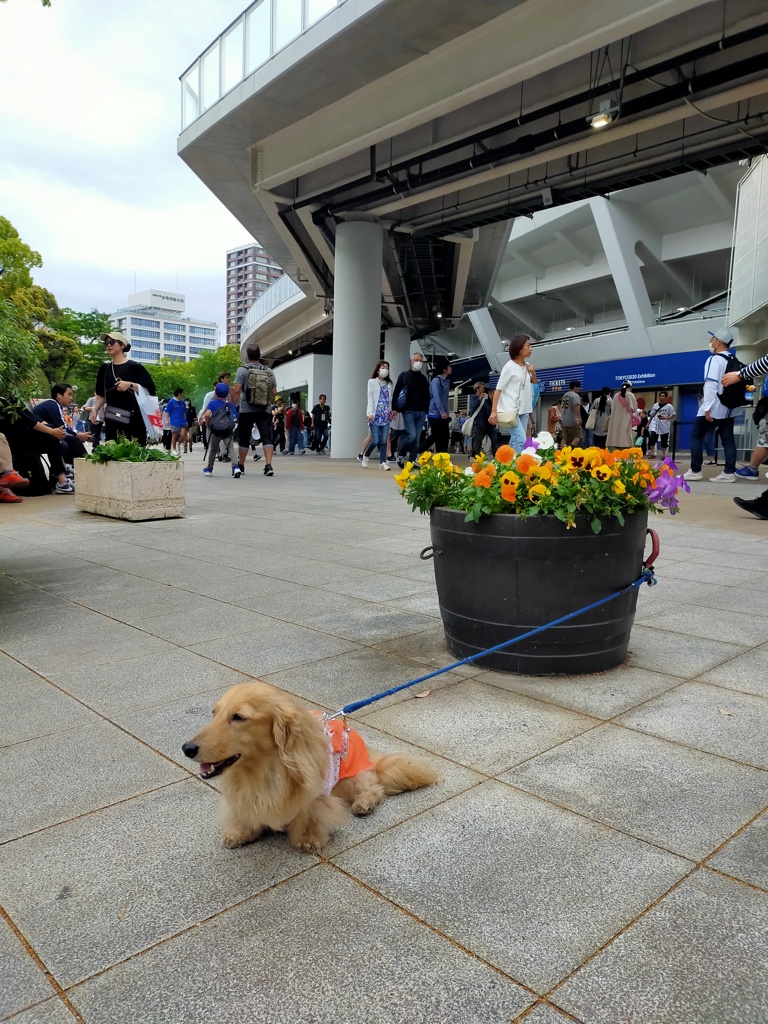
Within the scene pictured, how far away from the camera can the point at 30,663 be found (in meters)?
3.79

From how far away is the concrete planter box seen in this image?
874 centimetres

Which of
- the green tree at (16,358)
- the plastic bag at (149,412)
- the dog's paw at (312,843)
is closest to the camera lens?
the dog's paw at (312,843)

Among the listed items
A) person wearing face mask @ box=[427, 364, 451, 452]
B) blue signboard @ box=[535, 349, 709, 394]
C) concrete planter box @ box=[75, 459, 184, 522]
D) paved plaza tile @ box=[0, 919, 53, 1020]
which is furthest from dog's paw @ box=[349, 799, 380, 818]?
blue signboard @ box=[535, 349, 709, 394]

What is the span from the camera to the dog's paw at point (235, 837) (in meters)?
2.19

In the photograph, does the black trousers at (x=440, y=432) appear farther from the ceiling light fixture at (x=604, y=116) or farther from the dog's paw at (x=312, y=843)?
the dog's paw at (x=312, y=843)

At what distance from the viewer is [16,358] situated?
14.6ft

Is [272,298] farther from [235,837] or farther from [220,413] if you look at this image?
[235,837]

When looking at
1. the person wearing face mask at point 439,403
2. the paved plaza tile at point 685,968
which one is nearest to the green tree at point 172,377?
the person wearing face mask at point 439,403

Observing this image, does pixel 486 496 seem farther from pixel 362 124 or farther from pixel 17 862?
pixel 362 124

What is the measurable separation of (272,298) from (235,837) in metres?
44.3

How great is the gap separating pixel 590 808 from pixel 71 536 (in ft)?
22.4

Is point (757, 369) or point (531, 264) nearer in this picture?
point (757, 369)

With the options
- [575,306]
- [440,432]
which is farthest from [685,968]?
[575,306]

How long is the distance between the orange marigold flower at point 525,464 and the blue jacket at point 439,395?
1142 centimetres
